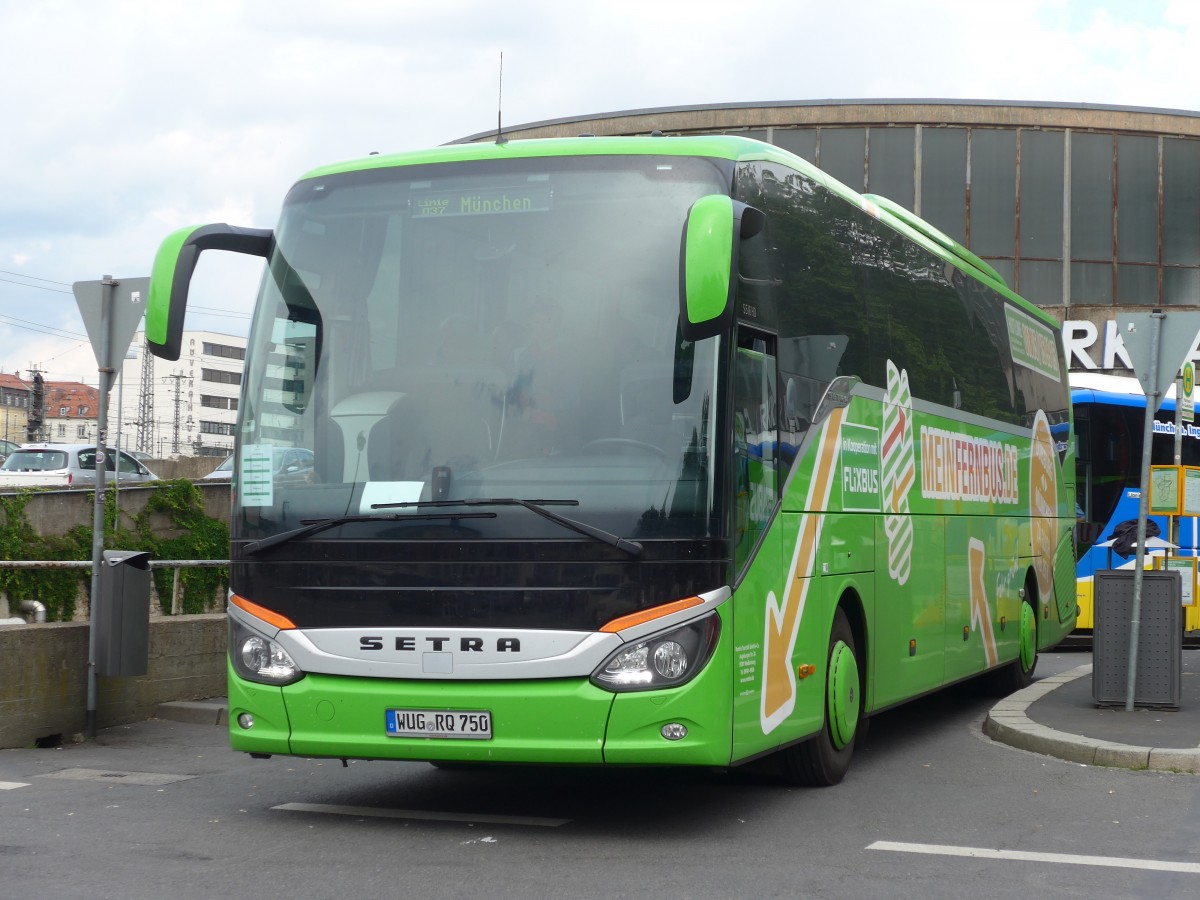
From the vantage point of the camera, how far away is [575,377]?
7.19 metres

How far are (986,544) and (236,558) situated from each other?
682 cm

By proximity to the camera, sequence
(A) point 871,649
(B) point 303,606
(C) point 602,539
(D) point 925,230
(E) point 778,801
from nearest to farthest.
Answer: (C) point 602,539 < (B) point 303,606 < (E) point 778,801 < (A) point 871,649 < (D) point 925,230

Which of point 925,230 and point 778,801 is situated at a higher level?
point 925,230

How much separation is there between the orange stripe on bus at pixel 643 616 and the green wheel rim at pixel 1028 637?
7.74 m

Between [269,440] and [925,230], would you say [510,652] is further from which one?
[925,230]

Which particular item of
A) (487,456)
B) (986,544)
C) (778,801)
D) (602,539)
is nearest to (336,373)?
(487,456)

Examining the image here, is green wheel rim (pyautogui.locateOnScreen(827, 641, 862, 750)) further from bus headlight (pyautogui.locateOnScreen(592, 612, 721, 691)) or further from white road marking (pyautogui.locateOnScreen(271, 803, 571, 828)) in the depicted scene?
bus headlight (pyautogui.locateOnScreen(592, 612, 721, 691))

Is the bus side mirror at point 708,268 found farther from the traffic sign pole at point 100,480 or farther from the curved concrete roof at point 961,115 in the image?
the curved concrete roof at point 961,115

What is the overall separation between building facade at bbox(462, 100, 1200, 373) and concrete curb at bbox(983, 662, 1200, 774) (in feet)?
100

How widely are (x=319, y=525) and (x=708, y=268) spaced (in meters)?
2.19

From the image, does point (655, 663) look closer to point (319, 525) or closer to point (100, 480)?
point (319, 525)

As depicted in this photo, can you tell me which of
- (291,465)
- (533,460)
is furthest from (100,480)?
(533,460)

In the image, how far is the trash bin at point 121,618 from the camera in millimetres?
10734

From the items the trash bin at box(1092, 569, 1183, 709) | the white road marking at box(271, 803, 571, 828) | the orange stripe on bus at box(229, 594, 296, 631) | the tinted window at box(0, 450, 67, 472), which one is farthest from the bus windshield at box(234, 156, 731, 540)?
the tinted window at box(0, 450, 67, 472)
